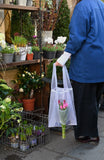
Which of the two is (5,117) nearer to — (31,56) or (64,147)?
(64,147)

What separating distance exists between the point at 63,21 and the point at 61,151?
139 inches

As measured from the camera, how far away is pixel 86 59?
2.90m

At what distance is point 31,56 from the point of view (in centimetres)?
377

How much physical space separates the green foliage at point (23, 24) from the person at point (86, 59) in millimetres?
1553

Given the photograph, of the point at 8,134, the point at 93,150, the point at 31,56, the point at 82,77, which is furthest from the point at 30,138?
the point at 31,56

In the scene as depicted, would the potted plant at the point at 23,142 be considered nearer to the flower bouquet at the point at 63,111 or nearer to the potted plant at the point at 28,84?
the flower bouquet at the point at 63,111

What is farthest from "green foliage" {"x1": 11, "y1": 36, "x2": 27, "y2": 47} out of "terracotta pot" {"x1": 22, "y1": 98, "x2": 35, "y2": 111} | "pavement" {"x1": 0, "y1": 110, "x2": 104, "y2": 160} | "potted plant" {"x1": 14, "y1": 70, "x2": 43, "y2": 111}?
"pavement" {"x1": 0, "y1": 110, "x2": 104, "y2": 160}

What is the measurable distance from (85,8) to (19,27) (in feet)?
5.86

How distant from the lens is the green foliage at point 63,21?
5.70m

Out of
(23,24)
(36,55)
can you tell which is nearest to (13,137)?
(36,55)

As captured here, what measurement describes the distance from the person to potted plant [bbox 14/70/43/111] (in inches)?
38.1

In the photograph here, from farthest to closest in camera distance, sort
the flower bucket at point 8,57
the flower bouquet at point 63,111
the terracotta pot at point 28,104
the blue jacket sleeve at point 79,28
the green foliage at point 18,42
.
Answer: the terracotta pot at point 28,104 → the green foliage at point 18,42 → the flower bucket at point 8,57 → the flower bouquet at point 63,111 → the blue jacket sleeve at point 79,28

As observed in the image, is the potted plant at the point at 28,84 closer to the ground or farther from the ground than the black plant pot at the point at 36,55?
closer to the ground

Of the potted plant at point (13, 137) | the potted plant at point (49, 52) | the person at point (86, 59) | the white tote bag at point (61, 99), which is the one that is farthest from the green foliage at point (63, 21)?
the potted plant at point (13, 137)
